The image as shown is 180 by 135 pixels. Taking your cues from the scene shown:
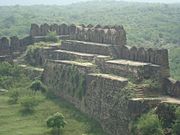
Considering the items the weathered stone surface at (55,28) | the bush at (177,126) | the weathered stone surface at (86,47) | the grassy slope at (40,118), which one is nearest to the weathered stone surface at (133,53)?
the weathered stone surface at (86,47)

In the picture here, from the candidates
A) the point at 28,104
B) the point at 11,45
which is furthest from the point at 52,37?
the point at 28,104

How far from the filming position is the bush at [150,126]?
26.2m

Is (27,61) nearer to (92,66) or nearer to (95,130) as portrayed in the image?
(92,66)

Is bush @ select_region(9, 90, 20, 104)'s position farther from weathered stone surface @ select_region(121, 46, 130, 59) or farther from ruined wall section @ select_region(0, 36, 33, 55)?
ruined wall section @ select_region(0, 36, 33, 55)

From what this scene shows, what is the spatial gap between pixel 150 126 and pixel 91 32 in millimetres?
13979

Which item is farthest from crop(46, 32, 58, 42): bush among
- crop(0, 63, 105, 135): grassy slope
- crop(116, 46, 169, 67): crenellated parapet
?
crop(116, 46, 169, 67): crenellated parapet

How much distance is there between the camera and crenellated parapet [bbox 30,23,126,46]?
36.1 meters

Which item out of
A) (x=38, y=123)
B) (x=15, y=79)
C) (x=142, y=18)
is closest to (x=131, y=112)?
(x=38, y=123)

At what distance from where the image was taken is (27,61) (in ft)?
134

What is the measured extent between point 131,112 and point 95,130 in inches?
130

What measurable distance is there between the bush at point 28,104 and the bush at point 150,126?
8358 millimetres

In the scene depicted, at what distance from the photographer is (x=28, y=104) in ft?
107

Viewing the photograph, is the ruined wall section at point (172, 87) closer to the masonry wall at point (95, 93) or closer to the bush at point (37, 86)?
the masonry wall at point (95, 93)

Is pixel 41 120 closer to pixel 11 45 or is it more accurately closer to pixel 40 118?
pixel 40 118
